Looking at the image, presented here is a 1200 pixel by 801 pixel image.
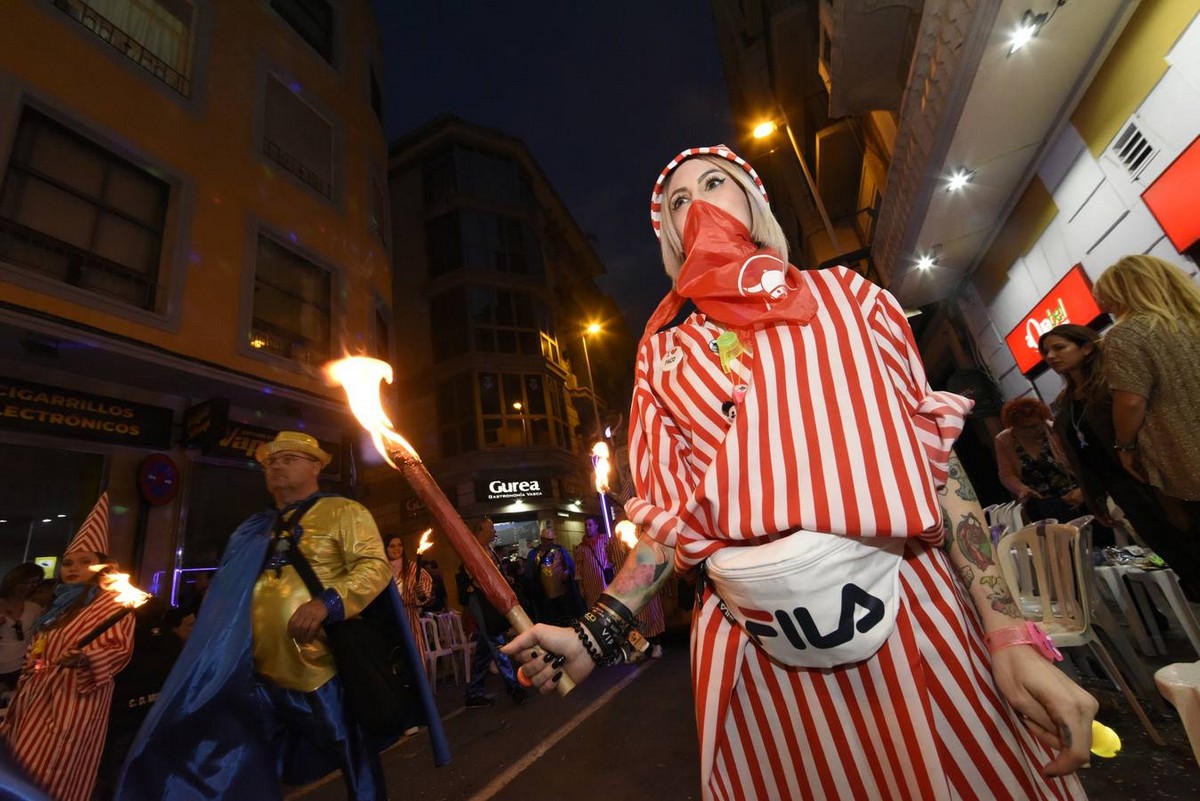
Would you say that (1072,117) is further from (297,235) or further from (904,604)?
(297,235)

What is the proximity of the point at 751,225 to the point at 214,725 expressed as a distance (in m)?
3.29

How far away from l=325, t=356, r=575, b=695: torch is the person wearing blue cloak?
1.42 meters

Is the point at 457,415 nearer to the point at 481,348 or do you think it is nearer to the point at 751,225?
the point at 481,348

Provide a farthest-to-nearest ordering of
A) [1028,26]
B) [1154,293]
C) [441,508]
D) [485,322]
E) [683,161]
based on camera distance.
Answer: [485,322], [1028,26], [1154,293], [683,161], [441,508]

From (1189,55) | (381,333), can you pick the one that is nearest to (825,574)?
(1189,55)

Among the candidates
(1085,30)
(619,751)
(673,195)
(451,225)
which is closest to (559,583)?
(619,751)

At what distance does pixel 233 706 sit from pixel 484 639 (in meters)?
4.70

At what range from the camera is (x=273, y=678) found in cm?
279

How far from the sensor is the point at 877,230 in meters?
10.7

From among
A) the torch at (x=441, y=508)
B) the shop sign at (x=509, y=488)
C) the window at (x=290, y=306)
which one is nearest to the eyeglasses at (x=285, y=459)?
the torch at (x=441, y=508)

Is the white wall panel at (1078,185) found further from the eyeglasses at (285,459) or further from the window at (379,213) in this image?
the window at (379,213)

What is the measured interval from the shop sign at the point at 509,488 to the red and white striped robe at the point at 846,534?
2043cm

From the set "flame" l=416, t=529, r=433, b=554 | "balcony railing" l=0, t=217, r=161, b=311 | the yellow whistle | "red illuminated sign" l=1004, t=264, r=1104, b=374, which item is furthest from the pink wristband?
"balcony railing" l=0, t=217, r=161, b=311

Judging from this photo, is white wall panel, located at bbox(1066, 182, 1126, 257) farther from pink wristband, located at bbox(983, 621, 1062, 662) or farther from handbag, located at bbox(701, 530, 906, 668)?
handbag, located at bbox(701, 530, 906, 668)
